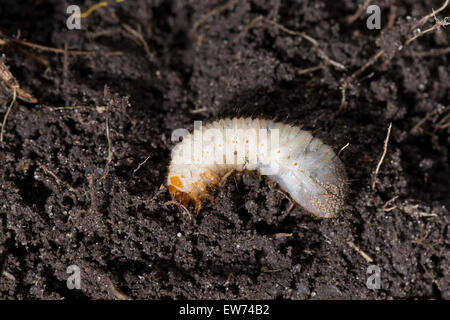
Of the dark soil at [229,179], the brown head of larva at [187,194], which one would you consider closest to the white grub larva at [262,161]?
the brown head of larva at [187,194]

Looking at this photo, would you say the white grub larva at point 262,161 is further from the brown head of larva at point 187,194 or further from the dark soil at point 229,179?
the dark soil at point 229,179

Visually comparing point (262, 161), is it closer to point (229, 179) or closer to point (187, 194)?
point (229, 179)

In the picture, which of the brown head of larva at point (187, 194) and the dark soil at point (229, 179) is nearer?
the dark soil at point (229, 179)

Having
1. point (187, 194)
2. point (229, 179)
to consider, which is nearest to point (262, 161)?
point (229, 179)

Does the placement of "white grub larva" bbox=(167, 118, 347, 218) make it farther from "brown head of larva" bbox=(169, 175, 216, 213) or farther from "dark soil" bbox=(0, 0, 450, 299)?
"dark soil" bbox=(0, 0, 450, 299)

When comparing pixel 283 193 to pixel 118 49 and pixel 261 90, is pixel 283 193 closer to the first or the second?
pixel 261 90
